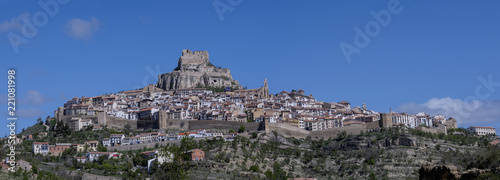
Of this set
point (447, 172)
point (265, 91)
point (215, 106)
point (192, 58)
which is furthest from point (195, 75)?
point (447, 172)

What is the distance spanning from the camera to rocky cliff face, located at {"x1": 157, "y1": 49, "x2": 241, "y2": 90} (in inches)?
2975

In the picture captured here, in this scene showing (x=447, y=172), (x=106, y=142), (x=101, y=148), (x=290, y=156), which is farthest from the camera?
(x=106, y=142)

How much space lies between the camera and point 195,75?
252ft

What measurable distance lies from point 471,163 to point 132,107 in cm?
5206

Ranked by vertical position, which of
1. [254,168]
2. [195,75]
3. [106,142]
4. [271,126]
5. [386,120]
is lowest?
[254,168]

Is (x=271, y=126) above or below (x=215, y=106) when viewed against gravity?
below

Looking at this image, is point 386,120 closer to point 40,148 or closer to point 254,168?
point 254,168

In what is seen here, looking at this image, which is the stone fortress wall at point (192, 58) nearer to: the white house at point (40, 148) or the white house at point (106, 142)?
the white house at point (106, 142)

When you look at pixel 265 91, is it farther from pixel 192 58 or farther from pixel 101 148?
pixel 101 148

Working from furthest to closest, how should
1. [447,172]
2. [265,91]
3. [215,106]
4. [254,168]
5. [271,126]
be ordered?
[265,91], [215,106], [271,126], [254,168], [447,172]

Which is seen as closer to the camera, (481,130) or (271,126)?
(271,126)

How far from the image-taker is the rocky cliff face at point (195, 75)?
75562 mm

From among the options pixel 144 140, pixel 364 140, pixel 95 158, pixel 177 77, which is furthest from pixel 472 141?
pixel 177 77

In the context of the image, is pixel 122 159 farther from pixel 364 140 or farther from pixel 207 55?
pixel 207 55
